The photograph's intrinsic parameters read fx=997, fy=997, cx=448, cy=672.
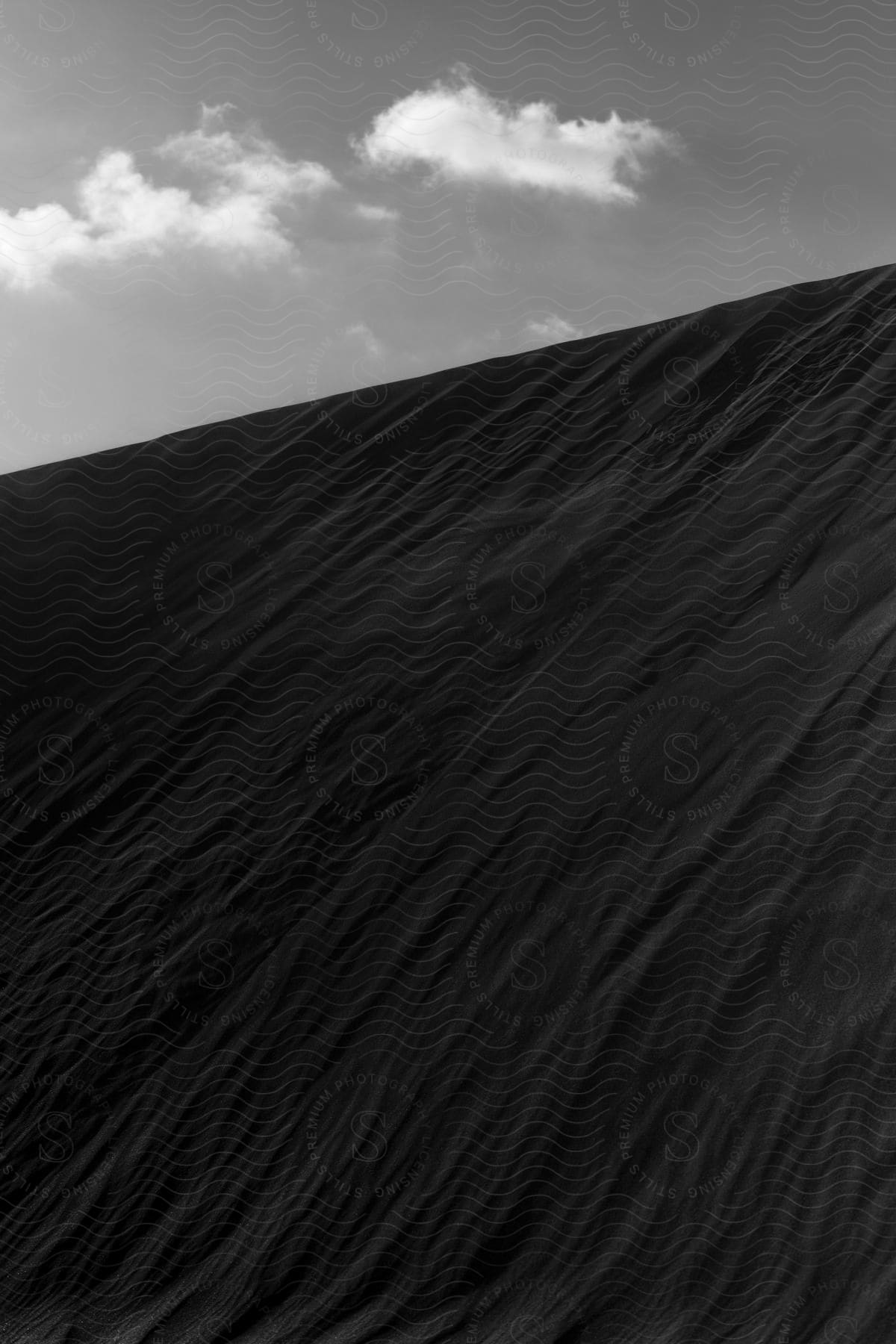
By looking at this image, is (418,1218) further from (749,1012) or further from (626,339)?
(626,339)

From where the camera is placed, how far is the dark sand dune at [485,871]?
1037 mm

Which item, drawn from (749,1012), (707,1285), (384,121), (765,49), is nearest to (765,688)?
(749,1012)

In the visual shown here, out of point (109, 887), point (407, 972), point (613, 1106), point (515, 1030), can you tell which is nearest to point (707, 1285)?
point (613, 1106)

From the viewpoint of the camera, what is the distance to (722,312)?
129cm

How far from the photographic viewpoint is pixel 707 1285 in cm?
99

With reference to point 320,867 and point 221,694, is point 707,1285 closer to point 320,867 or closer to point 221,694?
point 320,867

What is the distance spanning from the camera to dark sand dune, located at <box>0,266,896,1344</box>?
1037mm

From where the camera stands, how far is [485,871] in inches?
46.1

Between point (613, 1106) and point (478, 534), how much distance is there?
0.69 metres

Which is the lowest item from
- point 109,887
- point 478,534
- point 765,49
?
point 109,887

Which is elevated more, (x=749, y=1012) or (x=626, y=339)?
(x=626, y=339)

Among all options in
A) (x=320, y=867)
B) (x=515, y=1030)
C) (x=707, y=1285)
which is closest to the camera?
(x=707, y=1285)

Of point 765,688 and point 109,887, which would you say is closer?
point 765,688

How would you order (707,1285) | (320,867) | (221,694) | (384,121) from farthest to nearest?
1. (384,121)
2. (221,694)
3. (320,867)
4. (707,1285)
